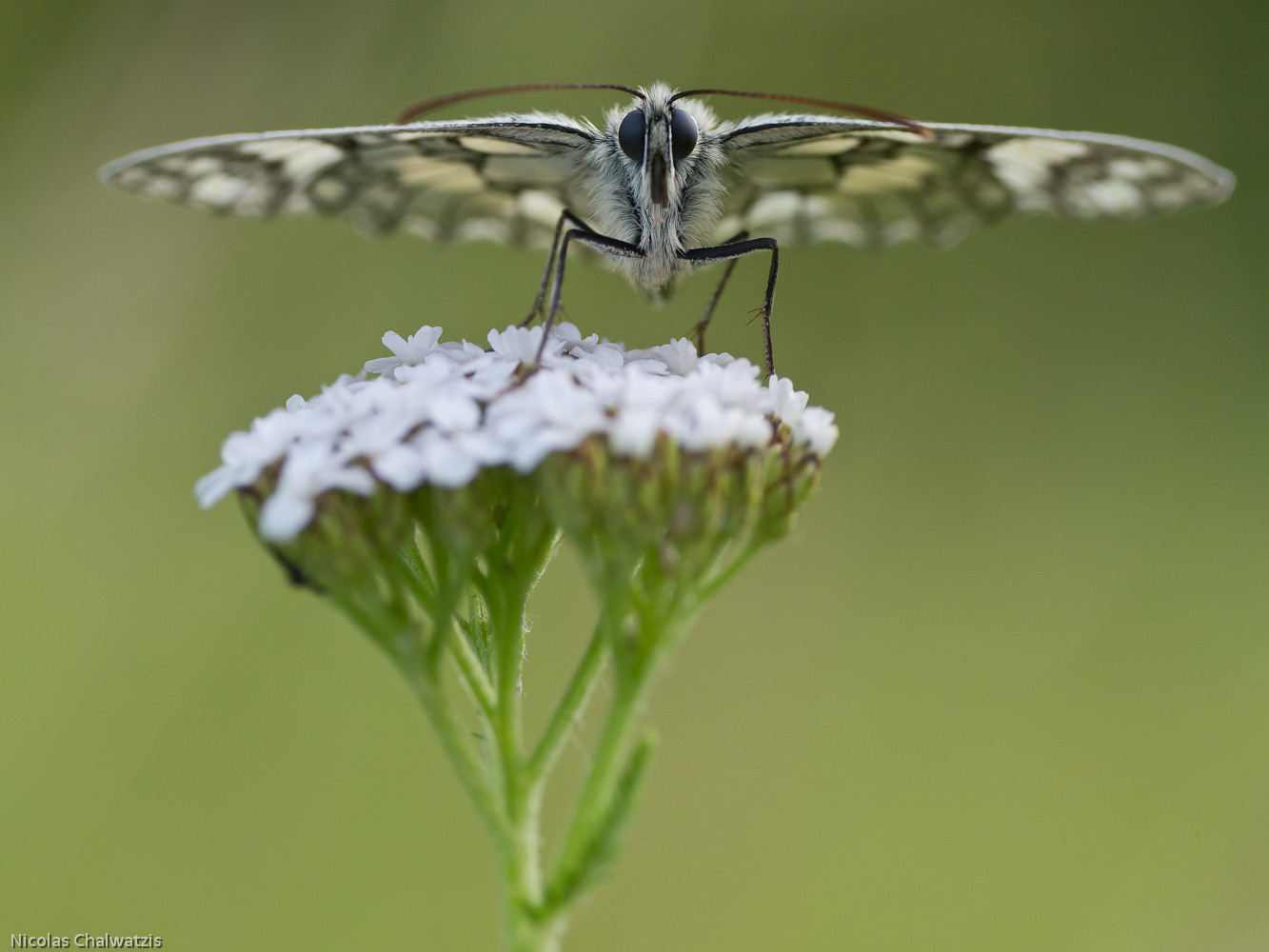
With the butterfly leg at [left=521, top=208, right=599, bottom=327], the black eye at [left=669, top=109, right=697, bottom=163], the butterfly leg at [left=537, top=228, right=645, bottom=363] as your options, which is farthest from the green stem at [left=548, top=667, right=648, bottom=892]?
the black eye at [left=669, top=109, right=697, bottom=163]

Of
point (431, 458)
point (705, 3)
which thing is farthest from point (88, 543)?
point (705, 3)

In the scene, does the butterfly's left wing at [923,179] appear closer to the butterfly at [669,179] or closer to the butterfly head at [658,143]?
the butterfly at [669,179]

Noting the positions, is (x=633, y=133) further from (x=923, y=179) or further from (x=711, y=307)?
(x=923, y=179)

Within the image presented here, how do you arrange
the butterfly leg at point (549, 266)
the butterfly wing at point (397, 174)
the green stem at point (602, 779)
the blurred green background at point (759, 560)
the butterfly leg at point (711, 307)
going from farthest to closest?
1. the blurred green background at point (759, 560)
2. the butterfly leg at point (711, 307)
3. the butterfly wing at point (397, 174)
4. the butterfly leg at point (549, 266)
5. the green stem at point (602, 779)

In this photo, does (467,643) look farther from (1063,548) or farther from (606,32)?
(606,32)

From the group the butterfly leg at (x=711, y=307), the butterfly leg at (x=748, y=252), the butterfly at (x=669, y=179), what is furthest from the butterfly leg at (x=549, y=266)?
the butterfly leg at (x=711, y=307)

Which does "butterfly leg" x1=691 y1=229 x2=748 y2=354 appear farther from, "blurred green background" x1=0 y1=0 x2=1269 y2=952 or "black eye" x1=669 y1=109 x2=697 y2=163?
"blurred green background" x1=0 y1=0 x2=1269 y2=952
